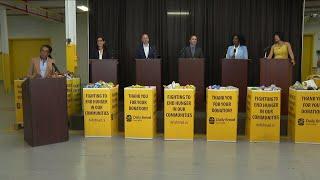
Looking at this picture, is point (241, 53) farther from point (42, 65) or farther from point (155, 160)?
point (42, 65)

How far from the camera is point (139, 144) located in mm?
4840

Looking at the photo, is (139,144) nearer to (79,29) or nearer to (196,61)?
(196,61)

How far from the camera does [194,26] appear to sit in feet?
24.7

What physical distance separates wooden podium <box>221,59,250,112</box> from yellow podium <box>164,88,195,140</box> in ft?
4.45

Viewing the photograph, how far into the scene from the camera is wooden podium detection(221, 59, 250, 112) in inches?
240

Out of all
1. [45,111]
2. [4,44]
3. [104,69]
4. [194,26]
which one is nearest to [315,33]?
[194,26]

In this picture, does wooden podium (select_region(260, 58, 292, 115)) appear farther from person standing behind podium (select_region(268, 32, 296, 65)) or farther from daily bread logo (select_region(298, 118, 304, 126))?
daily bread logo (select_region(298, 118, 304, 126))

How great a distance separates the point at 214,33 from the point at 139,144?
11.8 feet

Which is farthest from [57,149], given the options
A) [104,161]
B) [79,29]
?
[79,29]

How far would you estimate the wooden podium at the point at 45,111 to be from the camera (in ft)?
15.2

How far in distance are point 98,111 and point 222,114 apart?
177 centimetres

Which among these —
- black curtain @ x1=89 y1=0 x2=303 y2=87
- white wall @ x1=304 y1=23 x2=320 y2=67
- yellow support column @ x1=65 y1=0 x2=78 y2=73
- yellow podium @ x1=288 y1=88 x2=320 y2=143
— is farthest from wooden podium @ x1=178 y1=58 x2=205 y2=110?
white wall @ x1=304 y1=23 x2=320 y2=67

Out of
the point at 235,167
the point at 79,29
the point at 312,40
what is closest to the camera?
the point at 235,167

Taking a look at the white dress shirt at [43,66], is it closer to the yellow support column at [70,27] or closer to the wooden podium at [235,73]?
the yellow support column at [70,27]
